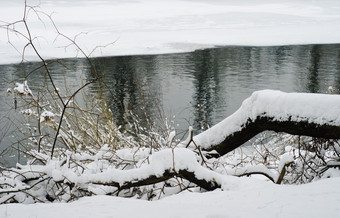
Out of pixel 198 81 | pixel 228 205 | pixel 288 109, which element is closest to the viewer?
pixel 228 205

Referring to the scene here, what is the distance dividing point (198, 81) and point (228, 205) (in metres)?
18.9

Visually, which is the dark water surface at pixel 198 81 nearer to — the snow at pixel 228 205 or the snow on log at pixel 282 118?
the snow on log at pixel 282 118

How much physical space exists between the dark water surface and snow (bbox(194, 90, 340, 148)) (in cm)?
877

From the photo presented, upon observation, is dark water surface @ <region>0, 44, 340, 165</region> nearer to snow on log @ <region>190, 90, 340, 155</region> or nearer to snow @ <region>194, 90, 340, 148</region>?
snow on log @ <region>190, 90, 340, 155</region>

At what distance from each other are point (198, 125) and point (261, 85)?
799 centimetres

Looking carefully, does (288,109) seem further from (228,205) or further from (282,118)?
(228,205)

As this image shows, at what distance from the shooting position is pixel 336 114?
2477 millimetres

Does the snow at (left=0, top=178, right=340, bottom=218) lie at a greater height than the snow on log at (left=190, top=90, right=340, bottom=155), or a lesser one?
lesser

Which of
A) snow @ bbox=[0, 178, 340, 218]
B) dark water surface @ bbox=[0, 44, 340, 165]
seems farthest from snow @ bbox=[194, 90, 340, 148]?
dark water surface @ bbox=[0, 44, 340, 165]

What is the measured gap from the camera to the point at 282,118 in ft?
8.95

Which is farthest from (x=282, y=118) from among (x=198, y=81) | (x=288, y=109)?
(x=198, y=81)

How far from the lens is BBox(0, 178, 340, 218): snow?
1.80 m

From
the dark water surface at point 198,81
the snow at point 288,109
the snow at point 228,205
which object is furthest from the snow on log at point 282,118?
the dark water surface at point 198,81

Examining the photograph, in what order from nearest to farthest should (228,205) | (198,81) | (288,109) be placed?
(228,205) → (288,109) → (198,81)
